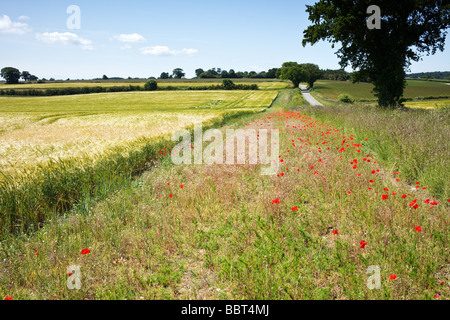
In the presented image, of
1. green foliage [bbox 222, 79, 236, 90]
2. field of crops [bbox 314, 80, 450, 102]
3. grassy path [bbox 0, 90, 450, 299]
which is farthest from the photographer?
green foliage [bbox 222, 79, 236, 90]

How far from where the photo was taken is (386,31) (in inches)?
797

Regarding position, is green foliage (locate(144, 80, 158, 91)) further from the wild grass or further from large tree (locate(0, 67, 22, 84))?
the wild grass

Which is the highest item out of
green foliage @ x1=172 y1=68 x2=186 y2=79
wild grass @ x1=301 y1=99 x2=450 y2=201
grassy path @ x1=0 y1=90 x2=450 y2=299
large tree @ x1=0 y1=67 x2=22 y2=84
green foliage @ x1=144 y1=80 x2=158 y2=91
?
green foliage @ x1=172 y1=68 x2=186 y2=79

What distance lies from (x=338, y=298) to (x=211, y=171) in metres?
4.85

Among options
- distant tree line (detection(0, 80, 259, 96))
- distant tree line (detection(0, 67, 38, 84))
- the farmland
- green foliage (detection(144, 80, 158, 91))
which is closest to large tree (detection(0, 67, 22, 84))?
distant tree line (detection(0, 67, 38, 84))

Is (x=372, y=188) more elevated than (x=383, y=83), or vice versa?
(x=383, y=83)

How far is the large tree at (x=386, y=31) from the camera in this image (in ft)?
62.1

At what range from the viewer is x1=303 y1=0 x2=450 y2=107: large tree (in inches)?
745

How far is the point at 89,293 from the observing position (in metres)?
3.13

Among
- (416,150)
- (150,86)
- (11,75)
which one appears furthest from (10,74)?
(416,150)

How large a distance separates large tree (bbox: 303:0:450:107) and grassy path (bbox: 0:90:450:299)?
18.9m

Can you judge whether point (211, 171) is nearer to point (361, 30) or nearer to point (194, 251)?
point (194, 251)

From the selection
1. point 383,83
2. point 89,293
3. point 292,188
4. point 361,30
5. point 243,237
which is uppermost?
point 361,30
